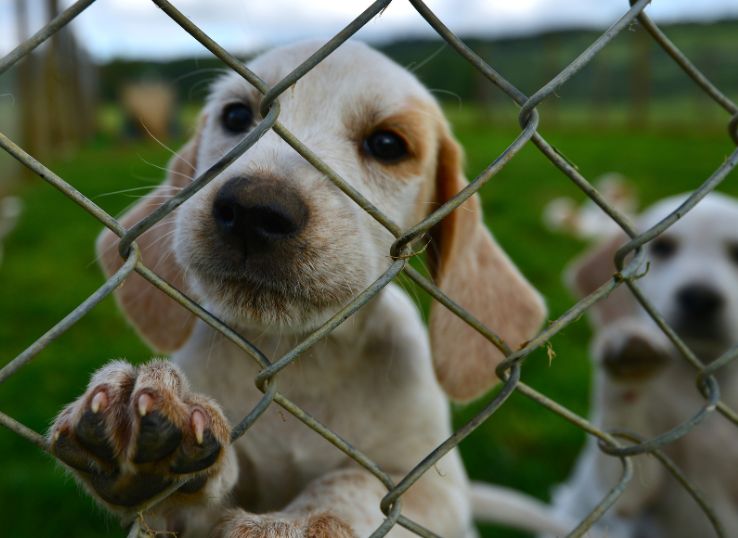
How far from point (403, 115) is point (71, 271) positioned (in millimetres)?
4981

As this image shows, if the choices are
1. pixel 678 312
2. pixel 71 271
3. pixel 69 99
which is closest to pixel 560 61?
pixel 69 99

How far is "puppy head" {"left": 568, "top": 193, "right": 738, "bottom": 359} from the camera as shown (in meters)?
3.12

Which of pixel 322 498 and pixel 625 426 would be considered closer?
pixel 322 498

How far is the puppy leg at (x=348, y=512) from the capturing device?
59.2 inches

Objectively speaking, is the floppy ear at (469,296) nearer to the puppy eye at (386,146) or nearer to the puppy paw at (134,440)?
the puppy eye at (386,146)

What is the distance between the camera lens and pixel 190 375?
2.08 meters

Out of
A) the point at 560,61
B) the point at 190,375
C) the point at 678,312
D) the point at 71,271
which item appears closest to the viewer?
the point at 190,375

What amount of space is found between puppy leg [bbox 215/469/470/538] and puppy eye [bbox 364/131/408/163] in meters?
0.89

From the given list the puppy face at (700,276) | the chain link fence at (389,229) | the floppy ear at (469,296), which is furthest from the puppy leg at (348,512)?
the puppy face at (700,276)

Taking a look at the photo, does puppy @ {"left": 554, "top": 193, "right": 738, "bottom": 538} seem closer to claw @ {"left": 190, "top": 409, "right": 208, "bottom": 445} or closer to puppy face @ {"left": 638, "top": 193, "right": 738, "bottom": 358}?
puppy face @ {"left": 638, "top": 193, "right": 738, "bottom": 358}

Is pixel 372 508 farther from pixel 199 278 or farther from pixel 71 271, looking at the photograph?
pixel 71 271

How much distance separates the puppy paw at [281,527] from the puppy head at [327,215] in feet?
1.39

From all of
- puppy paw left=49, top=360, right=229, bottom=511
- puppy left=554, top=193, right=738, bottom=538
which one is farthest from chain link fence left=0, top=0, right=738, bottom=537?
puppy left=554, top=193, right=738, bottom=538

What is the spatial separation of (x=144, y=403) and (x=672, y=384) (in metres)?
2.46
